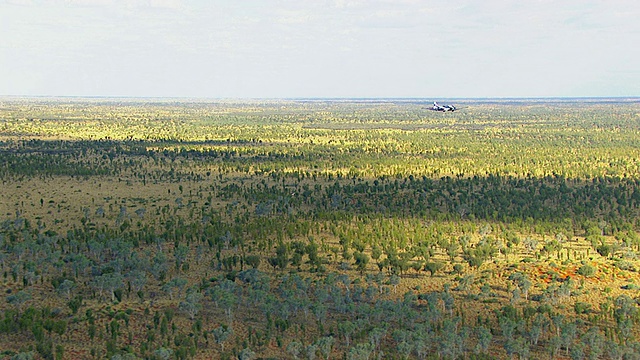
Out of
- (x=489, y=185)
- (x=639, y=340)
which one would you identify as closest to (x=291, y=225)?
(x=639, y=340)

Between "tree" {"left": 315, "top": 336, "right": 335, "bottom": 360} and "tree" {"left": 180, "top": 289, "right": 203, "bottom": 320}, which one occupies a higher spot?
"tree" {"left": 180, "top": 289, "right": 203, "bottom": 320}

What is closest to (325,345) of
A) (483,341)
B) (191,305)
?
(483,341)

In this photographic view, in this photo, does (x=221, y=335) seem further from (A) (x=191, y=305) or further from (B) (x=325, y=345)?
(B) (x=325, y=345)

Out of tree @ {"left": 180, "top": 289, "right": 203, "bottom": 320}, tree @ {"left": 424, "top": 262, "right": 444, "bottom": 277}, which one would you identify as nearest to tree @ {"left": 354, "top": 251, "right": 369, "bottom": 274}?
tree @ {"left": 424, "top": 262, "right": 444, "bottom": 277}

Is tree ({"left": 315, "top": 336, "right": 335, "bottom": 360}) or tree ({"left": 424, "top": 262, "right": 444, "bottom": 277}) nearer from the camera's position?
tree ({"left": 315, "top": 336, "right": 335, "bottom": 360})

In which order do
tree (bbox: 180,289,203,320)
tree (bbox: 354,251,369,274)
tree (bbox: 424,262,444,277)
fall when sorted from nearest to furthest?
tree (bbox: 180,289,203,320), tree (bbox: 424,262,444,277), tree (bbox: 354,251,369,274)

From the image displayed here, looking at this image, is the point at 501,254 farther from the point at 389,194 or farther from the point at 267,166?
the point at 267,166

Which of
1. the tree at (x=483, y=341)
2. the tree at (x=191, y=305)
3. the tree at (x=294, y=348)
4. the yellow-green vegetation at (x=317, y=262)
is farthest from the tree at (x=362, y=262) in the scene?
the tree at (x=294, y=348)

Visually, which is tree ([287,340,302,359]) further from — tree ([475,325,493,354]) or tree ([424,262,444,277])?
tree ([424,262,444,277])

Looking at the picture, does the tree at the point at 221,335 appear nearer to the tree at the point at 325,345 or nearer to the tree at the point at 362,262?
the tree at the point at 325,345
